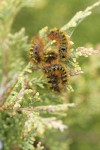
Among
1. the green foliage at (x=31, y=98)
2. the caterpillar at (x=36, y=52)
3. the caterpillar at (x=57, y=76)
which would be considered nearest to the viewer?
the green foliage at (x=31, y=98)

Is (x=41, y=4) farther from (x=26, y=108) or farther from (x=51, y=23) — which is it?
(x=26, y=108)

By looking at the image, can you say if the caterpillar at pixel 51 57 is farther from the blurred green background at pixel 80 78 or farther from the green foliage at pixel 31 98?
the blurred green background at pixel 80 78

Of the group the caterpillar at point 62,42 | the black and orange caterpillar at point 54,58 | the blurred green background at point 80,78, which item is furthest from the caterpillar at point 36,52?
the blurred green background at point 80,78

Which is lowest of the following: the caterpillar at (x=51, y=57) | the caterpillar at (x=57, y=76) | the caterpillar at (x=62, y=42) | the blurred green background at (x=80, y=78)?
Answer: the caterpillar at (x=57, y=76)

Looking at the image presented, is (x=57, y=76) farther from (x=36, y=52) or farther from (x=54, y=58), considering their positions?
(x=36, y=52)

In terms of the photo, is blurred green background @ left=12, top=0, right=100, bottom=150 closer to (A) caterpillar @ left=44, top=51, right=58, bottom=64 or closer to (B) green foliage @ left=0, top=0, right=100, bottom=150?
(B) green foliage @ left=0, top=0, right=100, bottom=150

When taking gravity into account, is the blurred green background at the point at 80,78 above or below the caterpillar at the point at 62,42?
above

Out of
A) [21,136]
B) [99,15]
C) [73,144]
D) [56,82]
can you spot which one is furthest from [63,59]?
[99,15]

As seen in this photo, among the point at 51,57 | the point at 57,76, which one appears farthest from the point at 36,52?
the point at 57,76
